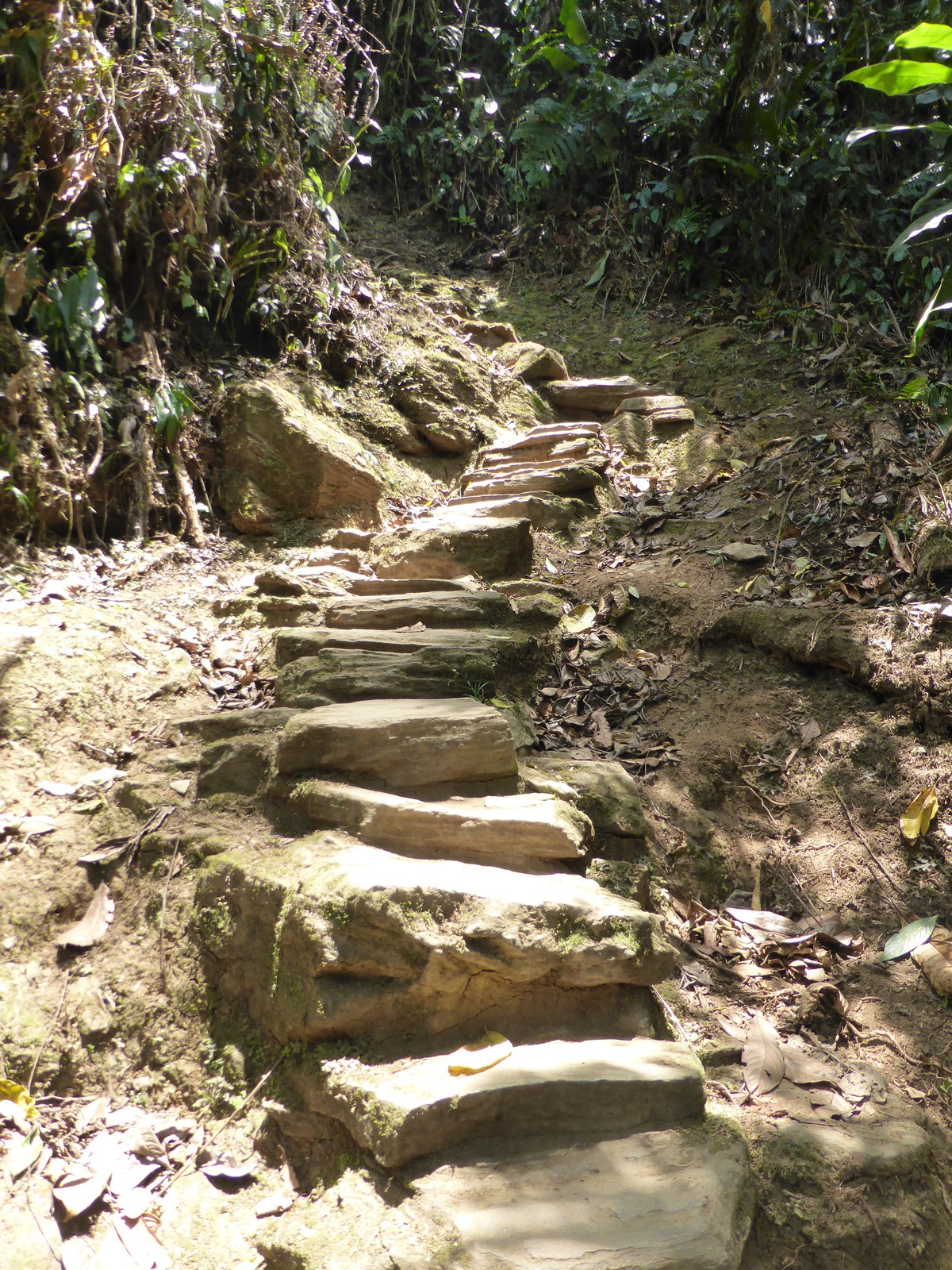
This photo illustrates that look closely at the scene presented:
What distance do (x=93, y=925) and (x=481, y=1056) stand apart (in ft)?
3.72

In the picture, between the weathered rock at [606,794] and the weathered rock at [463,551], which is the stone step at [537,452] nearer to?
the weathered rock at [463,551]

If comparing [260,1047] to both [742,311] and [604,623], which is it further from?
[742,311]

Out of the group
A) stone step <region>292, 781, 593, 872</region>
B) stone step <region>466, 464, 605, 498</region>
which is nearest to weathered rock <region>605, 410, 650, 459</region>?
stone step <region>466, 464, 605, 498</region>

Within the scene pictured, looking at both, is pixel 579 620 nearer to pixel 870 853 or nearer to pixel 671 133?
pixel 870 853

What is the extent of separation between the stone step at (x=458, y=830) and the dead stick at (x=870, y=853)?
100 cm

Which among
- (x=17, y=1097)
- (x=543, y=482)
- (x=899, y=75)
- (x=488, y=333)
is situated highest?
(x=899, y=75)

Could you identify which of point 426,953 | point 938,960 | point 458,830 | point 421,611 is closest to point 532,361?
point 421,611

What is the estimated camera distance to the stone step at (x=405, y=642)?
10.2 feet

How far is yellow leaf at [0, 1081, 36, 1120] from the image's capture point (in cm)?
202

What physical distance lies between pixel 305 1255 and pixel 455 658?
181cm

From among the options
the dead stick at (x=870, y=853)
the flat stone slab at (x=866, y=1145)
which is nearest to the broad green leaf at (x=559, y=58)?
the dead stick at (x=870, y=853)

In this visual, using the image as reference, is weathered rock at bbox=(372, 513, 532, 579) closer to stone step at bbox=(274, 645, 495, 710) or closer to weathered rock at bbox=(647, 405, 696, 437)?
stone step at bbox=(274, 645, 495, 710)

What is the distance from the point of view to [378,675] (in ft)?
9.55

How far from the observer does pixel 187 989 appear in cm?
222
